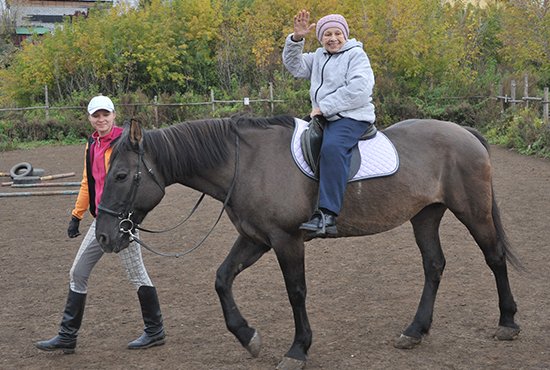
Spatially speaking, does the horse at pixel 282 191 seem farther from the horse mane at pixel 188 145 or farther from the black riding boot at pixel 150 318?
the black riding boot at pixel 150 318

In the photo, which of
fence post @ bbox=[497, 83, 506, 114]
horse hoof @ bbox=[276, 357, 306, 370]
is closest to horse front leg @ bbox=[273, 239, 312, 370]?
horse hoof @ bbox=[276, 357, 306, 370]

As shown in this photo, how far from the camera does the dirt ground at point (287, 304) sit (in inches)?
182

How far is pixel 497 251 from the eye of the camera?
504 centimetres

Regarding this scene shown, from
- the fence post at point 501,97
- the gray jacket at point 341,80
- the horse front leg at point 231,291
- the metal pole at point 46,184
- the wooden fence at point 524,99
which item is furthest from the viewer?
the fence post at point 501,97

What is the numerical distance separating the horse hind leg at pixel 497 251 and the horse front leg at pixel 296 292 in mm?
1348

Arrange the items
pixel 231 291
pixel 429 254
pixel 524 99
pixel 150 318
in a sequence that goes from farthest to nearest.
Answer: pixel 524 99 < pixel 429 254 < pixel 150 318 < pixel 231 291

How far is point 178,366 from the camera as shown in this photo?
450 centimetres

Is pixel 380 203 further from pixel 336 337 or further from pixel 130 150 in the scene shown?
pixel 130 150

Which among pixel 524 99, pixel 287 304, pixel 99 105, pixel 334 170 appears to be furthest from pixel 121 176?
pixel 524 99

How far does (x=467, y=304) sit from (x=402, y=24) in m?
21.1

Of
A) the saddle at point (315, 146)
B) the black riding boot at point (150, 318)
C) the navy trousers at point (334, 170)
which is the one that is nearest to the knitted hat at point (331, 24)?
the saddle at point (315, 146)

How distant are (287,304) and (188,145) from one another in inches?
78.6

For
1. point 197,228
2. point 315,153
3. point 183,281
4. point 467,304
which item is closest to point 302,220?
point 315,153

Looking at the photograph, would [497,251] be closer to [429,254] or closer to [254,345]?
[429,254]
